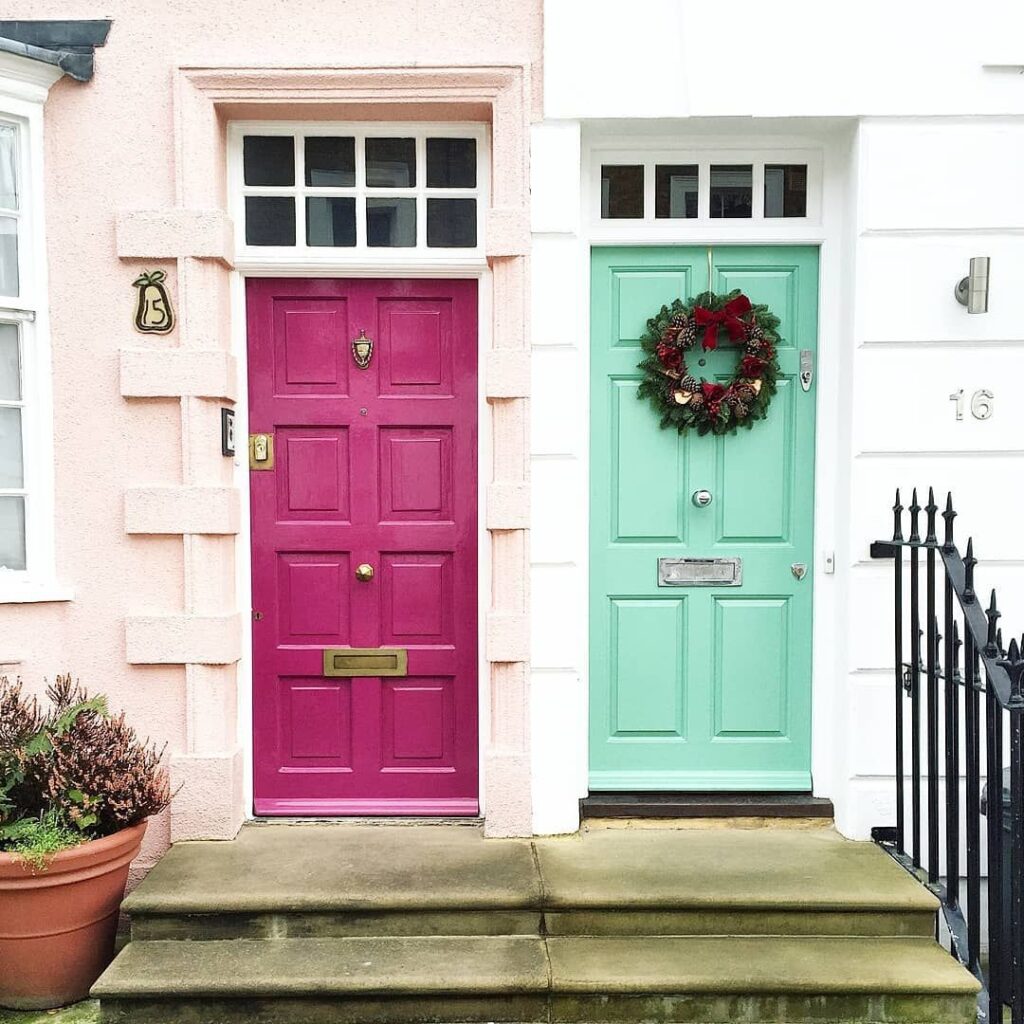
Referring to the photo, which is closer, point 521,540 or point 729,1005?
point 729,1005

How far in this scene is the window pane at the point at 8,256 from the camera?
12.6 ft

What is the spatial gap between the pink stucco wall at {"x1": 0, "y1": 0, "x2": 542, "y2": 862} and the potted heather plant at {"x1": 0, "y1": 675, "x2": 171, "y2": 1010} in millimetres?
382

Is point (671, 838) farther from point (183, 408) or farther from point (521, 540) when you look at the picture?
point (183, 408)

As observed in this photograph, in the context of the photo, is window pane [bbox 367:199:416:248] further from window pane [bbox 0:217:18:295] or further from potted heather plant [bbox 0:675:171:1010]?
potted heather plant [bbox 0:675:171:1010]

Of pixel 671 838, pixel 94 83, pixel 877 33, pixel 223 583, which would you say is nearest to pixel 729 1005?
pixel 671 838

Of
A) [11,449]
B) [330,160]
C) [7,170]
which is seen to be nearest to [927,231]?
[330,160]

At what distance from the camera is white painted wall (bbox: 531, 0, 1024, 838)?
3799mm

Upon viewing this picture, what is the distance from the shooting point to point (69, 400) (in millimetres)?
3857

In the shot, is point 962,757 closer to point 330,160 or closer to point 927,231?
point 927,231

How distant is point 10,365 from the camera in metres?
3.88

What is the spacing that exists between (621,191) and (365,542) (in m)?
1.94

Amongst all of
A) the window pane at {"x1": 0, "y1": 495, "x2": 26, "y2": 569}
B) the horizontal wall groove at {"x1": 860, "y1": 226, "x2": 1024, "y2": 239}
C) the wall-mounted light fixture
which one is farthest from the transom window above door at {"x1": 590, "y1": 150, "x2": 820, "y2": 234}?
the window pane at {"x1": 0, "y1": 495, "x2": 26, "y2": 569}

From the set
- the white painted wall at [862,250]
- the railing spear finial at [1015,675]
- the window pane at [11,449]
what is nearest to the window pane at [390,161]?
the white painted wall at [862,250]

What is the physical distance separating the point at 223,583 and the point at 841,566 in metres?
2.67
